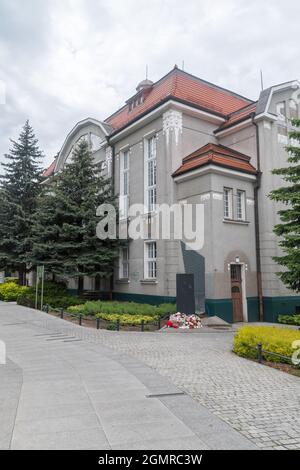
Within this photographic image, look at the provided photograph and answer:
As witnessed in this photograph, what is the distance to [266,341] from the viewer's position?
30.2ft

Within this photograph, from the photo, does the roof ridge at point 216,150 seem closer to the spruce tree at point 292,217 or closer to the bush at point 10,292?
the spruce tree at point 292,217

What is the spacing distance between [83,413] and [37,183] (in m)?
24.7

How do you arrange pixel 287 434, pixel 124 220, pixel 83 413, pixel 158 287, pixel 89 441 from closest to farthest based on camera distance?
pixel 89 441
pixel 287 434
pixel 83 413
pixel 158 287
pixel 124 220

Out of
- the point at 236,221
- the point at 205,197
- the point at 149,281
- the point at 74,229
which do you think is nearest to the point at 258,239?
the point at 236,221

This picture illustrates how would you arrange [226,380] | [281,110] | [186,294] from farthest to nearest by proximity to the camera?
[281,110], [186,294], [226,380]

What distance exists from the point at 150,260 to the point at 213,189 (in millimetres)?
5610

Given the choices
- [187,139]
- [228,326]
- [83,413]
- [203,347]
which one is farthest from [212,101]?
[83,413]

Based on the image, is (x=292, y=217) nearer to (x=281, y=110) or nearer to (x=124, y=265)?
(x=281, y=110)

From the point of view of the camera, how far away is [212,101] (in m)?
22.8

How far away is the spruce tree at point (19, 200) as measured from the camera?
84.5 ft

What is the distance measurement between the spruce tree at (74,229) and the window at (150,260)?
1.78m

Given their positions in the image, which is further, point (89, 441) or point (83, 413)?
point (83, 413)

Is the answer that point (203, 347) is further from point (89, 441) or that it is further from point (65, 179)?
point (65, 179)

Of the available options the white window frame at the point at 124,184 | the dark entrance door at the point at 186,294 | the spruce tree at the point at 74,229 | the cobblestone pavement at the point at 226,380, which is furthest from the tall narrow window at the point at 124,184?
the cobblestone pavement at the point at 226,380
